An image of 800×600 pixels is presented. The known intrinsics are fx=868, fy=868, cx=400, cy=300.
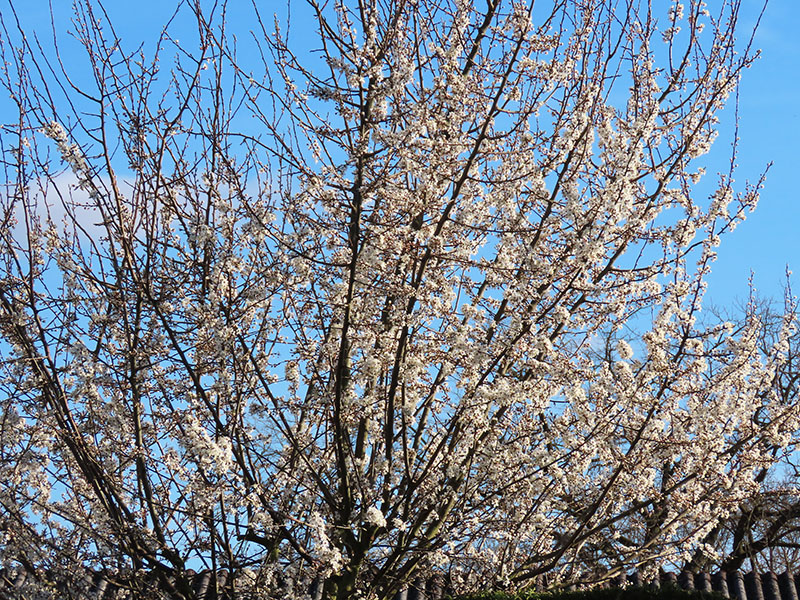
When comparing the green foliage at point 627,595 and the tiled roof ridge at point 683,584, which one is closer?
the green foliage at point 627,595

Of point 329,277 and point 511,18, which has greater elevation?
point 511,18

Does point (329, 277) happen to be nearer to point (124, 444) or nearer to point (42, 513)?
point (124, 444)

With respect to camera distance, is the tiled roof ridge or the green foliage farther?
the tiled roof ridge

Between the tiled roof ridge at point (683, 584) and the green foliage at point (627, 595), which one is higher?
the tiled roof ridge at point (683, 584)

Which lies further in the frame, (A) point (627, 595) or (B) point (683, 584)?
(B) point (683, 584)

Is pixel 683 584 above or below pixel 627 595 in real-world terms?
above

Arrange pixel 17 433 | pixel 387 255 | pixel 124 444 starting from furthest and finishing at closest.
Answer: pixel 17 433, pixel 124 444, pixel 387 255

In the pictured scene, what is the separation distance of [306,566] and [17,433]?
2287 millimetres

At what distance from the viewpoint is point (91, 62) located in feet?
19.6

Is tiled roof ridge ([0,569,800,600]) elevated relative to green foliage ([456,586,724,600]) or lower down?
elevated

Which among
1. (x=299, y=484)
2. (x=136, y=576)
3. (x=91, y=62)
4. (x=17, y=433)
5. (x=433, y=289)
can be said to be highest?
(x=91, y=62)

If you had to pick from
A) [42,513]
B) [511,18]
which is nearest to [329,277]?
[511,18]

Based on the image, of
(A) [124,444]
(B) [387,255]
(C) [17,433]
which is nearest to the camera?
(B) [387,255]

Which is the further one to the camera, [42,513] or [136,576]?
[42,513]
